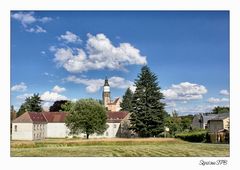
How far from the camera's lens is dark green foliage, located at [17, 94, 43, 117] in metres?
18.6

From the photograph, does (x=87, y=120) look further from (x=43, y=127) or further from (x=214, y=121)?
(x=214, y=121)

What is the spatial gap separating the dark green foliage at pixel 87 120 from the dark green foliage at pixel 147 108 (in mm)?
2030

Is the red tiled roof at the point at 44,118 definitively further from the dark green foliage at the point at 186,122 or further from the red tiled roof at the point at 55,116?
the dark green foliage at the point at 186,122

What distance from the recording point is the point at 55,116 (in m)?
23.8

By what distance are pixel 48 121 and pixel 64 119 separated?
1444mm

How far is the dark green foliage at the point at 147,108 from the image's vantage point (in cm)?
2298

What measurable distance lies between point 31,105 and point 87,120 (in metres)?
3.54

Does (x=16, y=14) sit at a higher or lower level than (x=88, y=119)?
higher

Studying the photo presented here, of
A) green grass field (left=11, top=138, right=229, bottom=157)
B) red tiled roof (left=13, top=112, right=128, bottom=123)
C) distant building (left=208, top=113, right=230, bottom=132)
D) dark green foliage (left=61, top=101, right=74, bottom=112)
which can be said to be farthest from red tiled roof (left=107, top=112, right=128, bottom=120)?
green grass field (left=11, top=138, right=229, bottom=157)

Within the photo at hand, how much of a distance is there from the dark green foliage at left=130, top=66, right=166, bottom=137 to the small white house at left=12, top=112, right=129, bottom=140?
1400 mm
